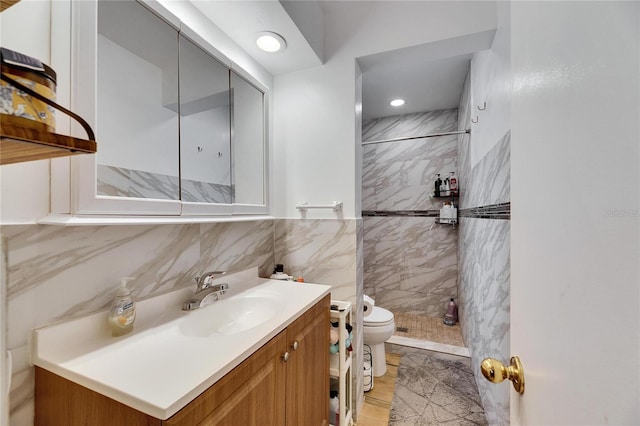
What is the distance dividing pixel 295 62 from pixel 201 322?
1610mm

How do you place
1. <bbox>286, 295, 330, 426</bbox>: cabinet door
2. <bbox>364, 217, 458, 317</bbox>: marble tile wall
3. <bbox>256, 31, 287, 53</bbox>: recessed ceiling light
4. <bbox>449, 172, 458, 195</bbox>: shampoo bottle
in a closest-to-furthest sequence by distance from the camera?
<bbox>286, 295, 330, 426</bbox>: cabinet door, <bbox>256, 31, 287, 53</bbox>: recessed ceiling light, <bbox>449, 172, 458, 195</bbox>: shampoo bottle, <bbox>364, 217, 458, 317</bbox>: marble tile wall

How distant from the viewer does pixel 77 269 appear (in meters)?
0.83

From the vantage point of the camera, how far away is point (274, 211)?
1.83m

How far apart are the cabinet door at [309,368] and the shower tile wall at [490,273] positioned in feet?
2.80

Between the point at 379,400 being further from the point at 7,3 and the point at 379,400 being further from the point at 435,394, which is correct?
the point at 7,3

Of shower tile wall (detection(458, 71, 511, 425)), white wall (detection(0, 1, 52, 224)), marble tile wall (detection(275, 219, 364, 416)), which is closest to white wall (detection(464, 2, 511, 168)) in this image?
shower tile wall (detection(458, 71, 511, 425))

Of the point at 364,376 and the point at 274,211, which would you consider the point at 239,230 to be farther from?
the point at 364,376

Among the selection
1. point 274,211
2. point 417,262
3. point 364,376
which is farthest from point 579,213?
point 417,262

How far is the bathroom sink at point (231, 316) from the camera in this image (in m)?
1.08

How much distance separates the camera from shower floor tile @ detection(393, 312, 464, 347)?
8.66 feet

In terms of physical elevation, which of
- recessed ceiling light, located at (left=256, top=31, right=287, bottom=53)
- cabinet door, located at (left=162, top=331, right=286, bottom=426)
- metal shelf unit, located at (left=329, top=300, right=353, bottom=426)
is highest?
recessed ceiling light, located at (left=256, top=31, right=287, bottom=53)

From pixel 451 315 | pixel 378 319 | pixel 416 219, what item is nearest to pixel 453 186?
pixel 416 219

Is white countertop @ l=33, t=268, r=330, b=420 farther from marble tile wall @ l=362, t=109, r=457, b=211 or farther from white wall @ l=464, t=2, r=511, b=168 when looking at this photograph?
marble tile wall @ l=362, t=109, r=457, b=211

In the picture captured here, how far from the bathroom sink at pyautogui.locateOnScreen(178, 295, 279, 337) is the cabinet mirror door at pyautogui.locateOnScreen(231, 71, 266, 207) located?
0.50 m
